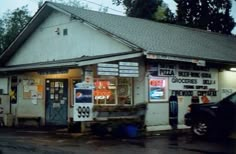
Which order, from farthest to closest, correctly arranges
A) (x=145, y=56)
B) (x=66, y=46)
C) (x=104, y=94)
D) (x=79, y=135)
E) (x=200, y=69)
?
(x=66, y=46), (x=200, y=69), (x=104, y=94), (x=145, y=56), (x=79, y=135)

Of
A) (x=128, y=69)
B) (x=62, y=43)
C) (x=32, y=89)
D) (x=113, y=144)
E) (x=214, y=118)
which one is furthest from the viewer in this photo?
(x=32, y=89)

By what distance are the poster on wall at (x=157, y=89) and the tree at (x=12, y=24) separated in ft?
83.0

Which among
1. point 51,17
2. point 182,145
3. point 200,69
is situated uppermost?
point 51,17

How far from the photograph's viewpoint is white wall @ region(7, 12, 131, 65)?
64.2 ft

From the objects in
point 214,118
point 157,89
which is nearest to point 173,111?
point 157,89

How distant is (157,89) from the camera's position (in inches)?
717

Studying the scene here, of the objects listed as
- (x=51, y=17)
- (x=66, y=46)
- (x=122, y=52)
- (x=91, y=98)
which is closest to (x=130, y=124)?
(x=91, y=98)

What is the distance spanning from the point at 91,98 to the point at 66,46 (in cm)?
569

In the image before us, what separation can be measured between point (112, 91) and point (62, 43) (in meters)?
4.76

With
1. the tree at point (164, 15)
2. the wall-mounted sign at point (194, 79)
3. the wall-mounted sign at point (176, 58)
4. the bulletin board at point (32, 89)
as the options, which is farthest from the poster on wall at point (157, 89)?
the tree at point (164, 15)

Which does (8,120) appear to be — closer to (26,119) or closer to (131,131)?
(26,119)

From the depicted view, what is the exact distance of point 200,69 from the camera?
65.8 feet

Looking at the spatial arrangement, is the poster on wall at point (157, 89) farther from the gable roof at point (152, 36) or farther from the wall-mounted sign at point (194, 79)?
the gable roof at point (152, 36)

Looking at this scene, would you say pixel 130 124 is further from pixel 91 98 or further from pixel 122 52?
pixel 122 52
